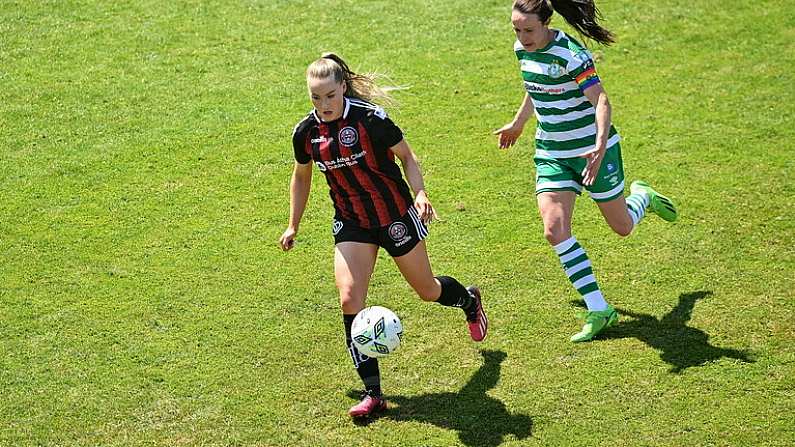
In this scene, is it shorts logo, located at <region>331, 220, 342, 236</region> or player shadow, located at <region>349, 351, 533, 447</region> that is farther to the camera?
shorts logo, located at <region>331, 220, 342, 236</region>

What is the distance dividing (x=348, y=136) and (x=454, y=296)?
53.8 inches

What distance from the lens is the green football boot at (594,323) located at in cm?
750

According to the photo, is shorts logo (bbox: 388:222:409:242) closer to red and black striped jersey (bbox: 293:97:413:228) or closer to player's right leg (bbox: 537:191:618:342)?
red and black striped jersey (bbox: 293:97:413:228)

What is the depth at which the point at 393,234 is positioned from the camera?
6895mm

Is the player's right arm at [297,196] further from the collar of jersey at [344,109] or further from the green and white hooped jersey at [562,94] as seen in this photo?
the green and white hooped jersey at [562,94]

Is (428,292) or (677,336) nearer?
(428,292)

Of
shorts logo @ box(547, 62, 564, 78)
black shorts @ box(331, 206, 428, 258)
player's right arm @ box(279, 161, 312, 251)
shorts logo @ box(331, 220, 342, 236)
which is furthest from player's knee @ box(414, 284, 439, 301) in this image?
shorts logo @ box(547, 62, 564, 78)

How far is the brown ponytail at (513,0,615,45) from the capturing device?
23.7 feet

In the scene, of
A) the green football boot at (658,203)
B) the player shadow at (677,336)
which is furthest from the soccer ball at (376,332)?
the green football boot at (658,203)

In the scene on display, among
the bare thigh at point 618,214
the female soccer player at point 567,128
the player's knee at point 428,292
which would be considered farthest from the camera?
the bare thigh at point 618,214

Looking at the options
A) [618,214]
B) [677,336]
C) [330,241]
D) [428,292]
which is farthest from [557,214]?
[330,241]

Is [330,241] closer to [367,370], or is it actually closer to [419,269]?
[419,269]

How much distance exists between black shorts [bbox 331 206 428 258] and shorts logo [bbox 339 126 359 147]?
53cm

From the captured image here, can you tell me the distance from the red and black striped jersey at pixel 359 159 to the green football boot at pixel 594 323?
157cm
